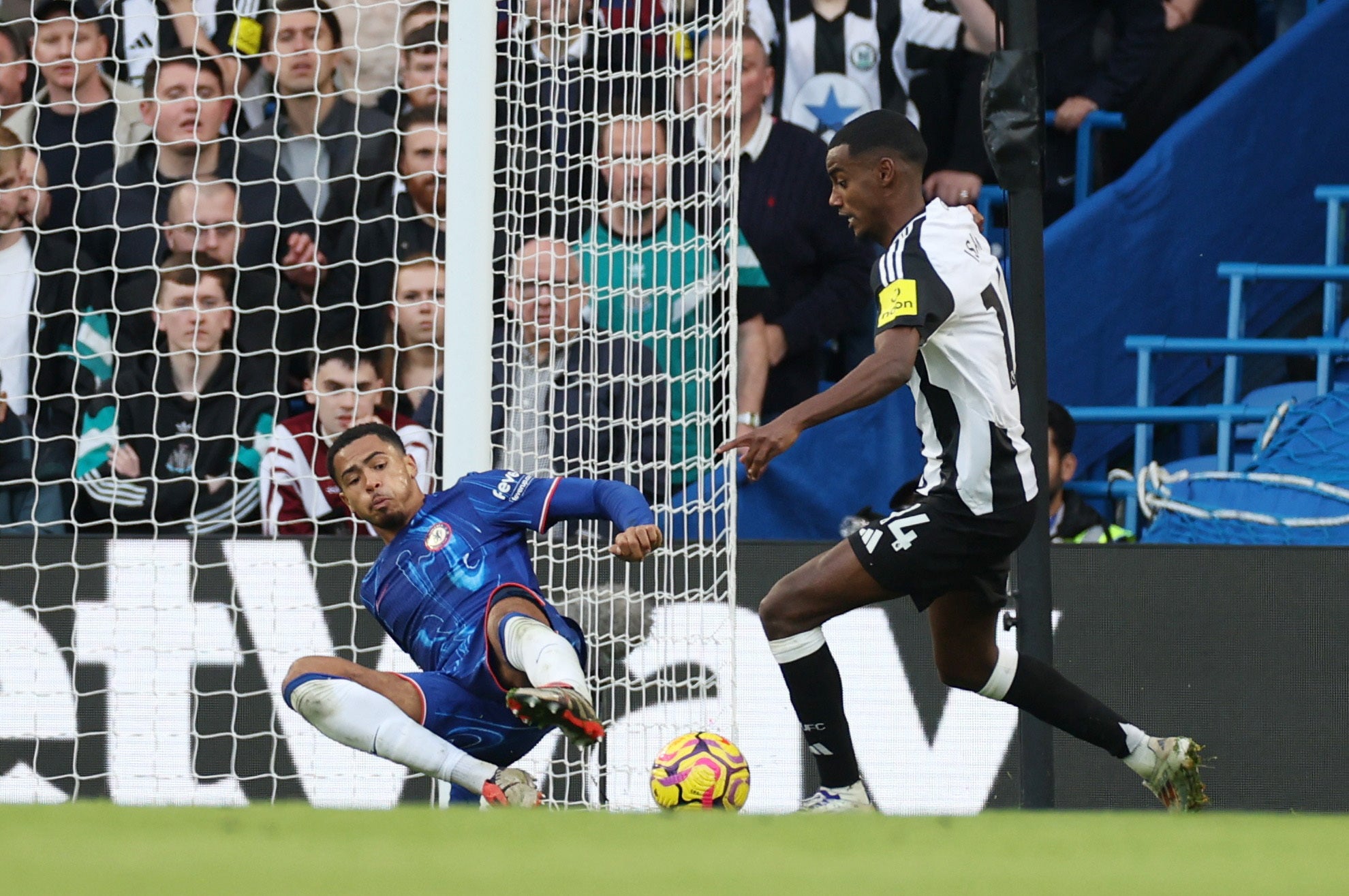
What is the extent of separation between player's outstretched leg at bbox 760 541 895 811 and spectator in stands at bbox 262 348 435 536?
6.67 ft

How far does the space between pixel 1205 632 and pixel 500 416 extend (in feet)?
7.99

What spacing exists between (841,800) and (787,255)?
2.81 m

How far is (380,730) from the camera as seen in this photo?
440cm

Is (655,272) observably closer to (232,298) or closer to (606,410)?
(606,410)

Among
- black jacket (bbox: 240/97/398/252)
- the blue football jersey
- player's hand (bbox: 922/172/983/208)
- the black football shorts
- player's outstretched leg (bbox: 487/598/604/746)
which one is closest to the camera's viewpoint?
player's outstretched leg (bbox: 487/598/604/746)

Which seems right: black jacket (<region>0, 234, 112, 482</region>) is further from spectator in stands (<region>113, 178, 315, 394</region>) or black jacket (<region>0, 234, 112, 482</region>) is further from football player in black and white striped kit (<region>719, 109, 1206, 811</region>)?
football player in black and white striped kit (<region>719, 109, 1206, 811</region>)

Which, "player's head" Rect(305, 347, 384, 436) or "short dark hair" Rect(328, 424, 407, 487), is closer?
"short dark hair" Rect(328, 424, 407, 487)

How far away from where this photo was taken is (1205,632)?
5.42 meters

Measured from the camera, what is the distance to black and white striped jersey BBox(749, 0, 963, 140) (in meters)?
6.90

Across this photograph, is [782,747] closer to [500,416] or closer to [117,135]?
[500,416]

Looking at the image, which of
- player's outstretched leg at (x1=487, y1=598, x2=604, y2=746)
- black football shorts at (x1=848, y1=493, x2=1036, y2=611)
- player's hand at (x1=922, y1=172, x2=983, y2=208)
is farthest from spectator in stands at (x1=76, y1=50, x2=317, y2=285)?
black football shorts at (x1=848, y1=493, x2=1036, y2=611)

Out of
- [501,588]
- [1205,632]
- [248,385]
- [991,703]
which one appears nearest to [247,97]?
[248,385]

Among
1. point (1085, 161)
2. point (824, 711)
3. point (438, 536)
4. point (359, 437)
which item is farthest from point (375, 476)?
point (1085, 161)

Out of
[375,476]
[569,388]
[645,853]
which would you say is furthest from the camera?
[569,388]
